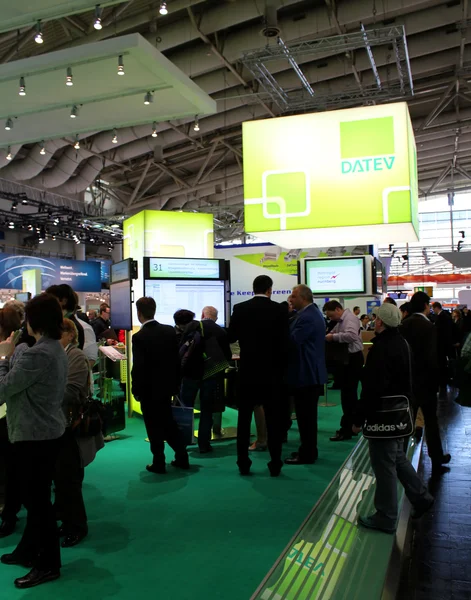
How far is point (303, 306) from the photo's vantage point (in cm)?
450

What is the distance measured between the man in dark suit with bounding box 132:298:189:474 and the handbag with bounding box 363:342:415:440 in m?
1.82

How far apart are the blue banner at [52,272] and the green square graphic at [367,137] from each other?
11398 millimetres

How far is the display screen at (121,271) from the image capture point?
18.8 ft

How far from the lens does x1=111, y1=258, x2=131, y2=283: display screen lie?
5.72 meters

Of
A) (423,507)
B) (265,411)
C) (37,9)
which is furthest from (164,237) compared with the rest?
(423,507)

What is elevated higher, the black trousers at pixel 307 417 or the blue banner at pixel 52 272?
the blue banner at pixel 52 272

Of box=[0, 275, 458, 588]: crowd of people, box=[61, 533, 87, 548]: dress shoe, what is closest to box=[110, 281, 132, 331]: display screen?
box=[0, 275, 458, 588]: crowd of people

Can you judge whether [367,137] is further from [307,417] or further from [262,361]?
[307,417]

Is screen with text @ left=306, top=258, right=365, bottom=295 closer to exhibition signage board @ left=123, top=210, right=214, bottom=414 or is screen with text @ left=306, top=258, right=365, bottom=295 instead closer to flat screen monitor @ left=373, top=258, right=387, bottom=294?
flat screen monitor @ left=373, top=258, right=387, bottom=294

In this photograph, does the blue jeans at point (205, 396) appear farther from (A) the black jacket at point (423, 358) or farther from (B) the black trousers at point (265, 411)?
(A) the black jacket at point (423, 358)

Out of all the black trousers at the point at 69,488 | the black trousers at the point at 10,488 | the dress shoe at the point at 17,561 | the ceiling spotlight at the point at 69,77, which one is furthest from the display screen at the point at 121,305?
the dress shoe at the point at 17,561

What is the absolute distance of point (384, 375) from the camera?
9.29ft

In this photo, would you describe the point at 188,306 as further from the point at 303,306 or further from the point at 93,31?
the point at 93,31

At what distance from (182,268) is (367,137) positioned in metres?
2.40
